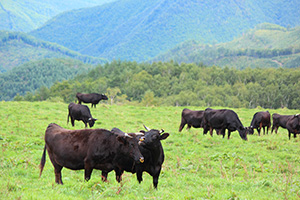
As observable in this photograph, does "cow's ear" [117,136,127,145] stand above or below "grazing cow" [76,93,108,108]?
above

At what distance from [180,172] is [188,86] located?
140 metres

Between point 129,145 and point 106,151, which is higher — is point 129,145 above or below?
above

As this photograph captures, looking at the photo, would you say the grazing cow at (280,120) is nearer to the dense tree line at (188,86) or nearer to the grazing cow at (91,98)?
the grazing cow at (91,98)

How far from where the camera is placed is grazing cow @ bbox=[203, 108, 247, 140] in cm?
1786

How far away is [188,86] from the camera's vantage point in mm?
150000

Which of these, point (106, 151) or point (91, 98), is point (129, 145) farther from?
point (91, 98)

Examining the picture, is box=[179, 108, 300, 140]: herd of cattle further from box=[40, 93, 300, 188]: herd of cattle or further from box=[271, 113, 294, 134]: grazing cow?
box=[40, 93, 300, 188]: herd of cattle

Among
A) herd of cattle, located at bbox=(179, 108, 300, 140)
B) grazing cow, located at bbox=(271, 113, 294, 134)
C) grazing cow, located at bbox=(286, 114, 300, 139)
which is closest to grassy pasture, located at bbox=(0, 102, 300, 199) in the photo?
herd of cattle, located at bbox=(179, 108, 300, 140)

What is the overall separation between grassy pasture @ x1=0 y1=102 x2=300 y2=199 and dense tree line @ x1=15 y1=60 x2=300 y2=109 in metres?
86.6

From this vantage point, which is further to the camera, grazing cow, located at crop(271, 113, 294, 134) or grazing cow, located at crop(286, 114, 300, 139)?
grazing cow, located at crop(271, 113, 294, 134)

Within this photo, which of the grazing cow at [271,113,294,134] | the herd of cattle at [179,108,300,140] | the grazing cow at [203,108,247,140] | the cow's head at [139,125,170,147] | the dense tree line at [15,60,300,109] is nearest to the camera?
the cow's head at [139,125,170,147]

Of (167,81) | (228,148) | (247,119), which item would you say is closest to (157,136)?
(228,148)

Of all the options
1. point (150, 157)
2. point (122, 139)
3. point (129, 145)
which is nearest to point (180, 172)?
point (150, 157)

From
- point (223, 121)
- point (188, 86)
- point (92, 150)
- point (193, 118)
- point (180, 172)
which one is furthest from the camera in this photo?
point (188, 86)
